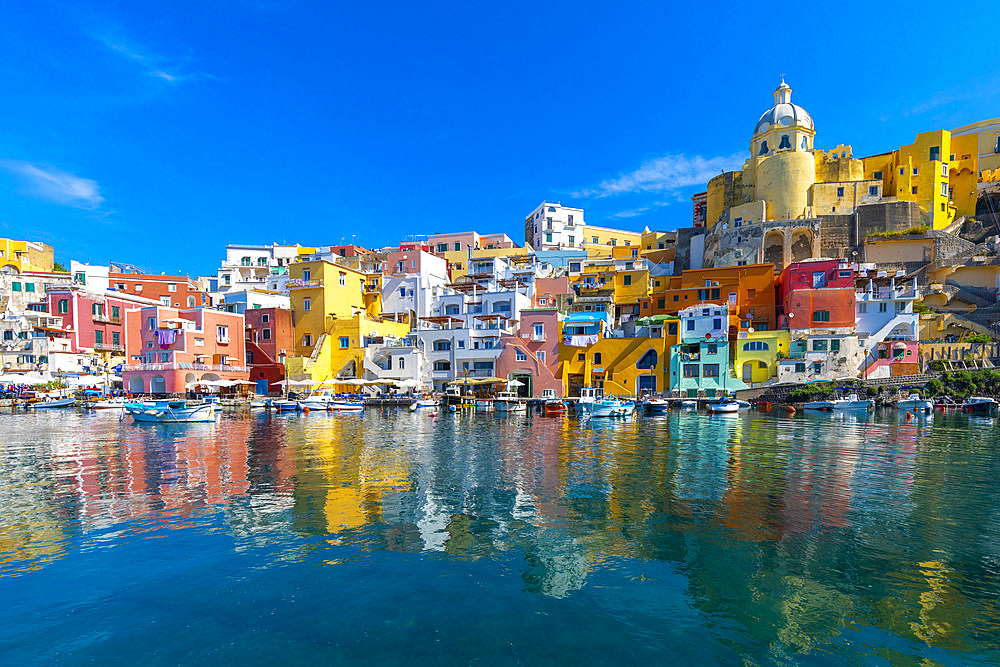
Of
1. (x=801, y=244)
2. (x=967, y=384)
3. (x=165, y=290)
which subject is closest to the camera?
(x=967, y=384)

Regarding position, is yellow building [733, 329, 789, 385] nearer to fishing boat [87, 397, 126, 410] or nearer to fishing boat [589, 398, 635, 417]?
fishing boat [589, 398, 635, 417]

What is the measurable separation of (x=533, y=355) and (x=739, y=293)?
22.3 m

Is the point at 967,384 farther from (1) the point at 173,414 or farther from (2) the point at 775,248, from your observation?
(1) the point at 173,414

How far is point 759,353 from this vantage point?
48750 millimetres

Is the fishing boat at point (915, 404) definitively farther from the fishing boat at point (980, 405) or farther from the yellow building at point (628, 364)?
the yellow building at point (628, 364)

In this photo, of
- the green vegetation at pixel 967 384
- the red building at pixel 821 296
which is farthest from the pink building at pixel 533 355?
the green vegetation at pixel 967 384

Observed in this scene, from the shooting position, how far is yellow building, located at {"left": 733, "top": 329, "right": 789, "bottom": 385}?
48.2m

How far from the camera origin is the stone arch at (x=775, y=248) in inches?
2362

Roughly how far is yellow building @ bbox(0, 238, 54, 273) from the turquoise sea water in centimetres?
7331

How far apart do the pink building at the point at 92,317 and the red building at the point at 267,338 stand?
11.7 metres

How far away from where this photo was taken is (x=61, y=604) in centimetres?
794

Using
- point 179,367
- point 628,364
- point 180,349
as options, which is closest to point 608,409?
point 628,364

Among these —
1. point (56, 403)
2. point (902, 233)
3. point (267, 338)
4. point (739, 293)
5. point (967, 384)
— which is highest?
point (902, 233)

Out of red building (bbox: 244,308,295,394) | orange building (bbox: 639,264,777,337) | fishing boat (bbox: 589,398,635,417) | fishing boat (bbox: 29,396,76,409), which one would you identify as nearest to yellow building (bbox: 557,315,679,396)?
orange building (bbox: 639,264,777,337)
